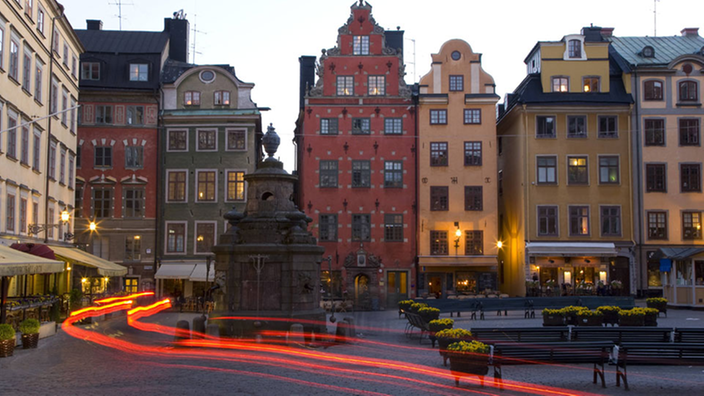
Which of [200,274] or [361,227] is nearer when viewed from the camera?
[200,274]

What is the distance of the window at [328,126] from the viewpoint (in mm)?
48875

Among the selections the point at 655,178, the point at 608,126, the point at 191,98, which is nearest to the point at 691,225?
the point at 655,178

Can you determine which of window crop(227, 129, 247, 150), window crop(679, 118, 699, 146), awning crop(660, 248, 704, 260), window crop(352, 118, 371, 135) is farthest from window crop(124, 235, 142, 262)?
window crop(679, 118, 699, 146)

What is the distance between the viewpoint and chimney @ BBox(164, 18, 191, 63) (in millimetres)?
54625

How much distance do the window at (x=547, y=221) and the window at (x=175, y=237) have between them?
2161cm

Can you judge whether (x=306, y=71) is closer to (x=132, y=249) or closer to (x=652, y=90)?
(x=132, y=249)

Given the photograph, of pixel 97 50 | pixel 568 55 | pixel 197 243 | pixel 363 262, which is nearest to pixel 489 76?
pixel 568 55

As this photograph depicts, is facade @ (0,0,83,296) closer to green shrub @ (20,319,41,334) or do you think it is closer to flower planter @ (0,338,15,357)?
green shrub @ (20,319,41,334)

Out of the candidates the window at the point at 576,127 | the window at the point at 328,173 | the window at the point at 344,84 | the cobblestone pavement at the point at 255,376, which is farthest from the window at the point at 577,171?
the cobblestone pavement at the point at 255,376

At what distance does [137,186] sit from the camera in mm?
49250

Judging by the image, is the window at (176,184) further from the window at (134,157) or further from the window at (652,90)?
the window at (652,90)

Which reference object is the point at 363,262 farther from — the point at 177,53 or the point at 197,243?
the point at 177,53

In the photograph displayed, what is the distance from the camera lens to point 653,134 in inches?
1865

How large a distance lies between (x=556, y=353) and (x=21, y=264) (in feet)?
48.2
